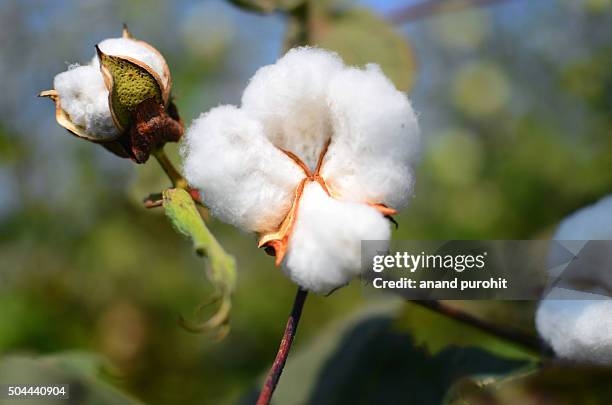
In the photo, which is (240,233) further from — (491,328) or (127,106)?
(127,106)

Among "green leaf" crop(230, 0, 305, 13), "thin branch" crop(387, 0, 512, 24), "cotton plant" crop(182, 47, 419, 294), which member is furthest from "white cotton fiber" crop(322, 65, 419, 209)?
"thin branch" crop(387, 0, 512, 24)

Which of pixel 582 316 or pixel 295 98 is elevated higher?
pixel 295 98

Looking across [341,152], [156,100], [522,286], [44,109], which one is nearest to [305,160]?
[341,152]

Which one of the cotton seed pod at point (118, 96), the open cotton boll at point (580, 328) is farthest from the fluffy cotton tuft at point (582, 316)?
the cotton seed pod at point (118, 96)

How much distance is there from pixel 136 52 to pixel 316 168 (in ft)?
0.77

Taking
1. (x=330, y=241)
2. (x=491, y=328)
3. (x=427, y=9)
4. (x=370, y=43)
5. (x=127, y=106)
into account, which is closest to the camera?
(x=330, y=241)

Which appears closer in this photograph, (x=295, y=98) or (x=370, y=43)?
(x=295, y=98)

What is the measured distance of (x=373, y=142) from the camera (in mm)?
684

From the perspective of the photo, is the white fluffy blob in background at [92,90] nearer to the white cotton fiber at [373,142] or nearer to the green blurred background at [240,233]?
the white cotton fiber at [373,142]

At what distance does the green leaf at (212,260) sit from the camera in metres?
0.65

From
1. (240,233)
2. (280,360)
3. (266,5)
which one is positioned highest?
(266,5)

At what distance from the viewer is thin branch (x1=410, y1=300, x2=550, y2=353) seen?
924 millimetres

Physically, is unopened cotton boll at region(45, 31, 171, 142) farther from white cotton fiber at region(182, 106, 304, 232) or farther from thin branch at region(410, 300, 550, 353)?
thin branch at region(410, 300, 550, 353)

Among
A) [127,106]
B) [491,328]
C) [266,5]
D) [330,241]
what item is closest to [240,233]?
[266,5]
